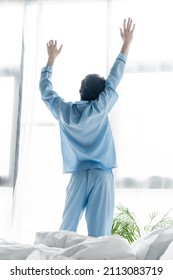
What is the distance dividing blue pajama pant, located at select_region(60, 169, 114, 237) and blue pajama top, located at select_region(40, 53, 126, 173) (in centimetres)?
6

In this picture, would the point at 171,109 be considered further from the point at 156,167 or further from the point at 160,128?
the point at 156,167

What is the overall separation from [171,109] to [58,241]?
1.91 meters

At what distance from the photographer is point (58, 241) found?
59.7 inches

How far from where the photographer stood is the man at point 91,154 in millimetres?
2350

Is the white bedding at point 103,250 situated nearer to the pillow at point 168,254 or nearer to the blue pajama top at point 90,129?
the pillow at point 168,254

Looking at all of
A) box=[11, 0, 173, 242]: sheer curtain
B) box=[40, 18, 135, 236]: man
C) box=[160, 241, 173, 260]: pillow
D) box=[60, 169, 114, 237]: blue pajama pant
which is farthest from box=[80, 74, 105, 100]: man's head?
box=[160, 241, 173, 260]: pillow

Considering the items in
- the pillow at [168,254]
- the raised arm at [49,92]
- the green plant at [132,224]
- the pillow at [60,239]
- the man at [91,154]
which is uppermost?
the raised arm at [49,92]

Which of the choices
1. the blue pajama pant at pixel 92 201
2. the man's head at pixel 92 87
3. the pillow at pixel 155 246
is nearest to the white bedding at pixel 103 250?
the pillow at pixel 155 246

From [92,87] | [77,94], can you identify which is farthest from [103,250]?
[77,94]

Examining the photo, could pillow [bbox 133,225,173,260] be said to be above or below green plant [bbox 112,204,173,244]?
above

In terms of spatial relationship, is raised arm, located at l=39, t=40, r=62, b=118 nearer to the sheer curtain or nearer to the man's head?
the man's head

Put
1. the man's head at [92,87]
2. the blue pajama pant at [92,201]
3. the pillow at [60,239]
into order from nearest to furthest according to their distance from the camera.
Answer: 1. the pillow at [60,239]
2. the blue pajama pant at [92,201]
3. the man's head at [92,87]

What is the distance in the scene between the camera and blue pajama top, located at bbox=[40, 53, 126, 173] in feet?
7.80

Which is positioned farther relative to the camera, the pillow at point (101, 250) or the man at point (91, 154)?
the man at point (91, 154)
